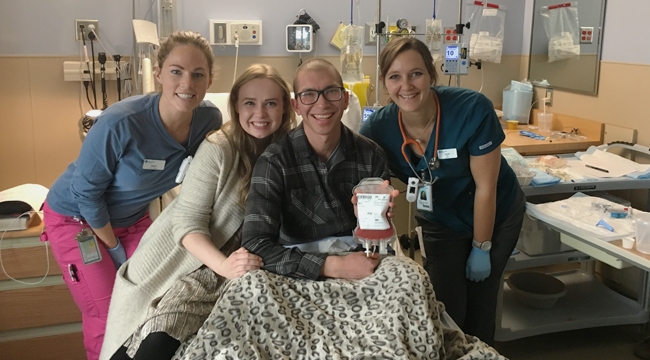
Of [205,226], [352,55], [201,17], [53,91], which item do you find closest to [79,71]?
[53,91]

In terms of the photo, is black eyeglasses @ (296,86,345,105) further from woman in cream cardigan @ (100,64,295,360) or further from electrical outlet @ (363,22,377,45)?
electrical outlet @ (363,22,377,45)

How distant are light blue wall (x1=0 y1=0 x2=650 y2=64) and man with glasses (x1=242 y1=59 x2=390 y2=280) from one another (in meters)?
1.68

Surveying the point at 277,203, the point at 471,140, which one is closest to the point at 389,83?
the point at 471,140

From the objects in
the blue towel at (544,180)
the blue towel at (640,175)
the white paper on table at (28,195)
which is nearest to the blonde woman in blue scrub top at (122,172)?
Result: the white paper on table at (28,195)

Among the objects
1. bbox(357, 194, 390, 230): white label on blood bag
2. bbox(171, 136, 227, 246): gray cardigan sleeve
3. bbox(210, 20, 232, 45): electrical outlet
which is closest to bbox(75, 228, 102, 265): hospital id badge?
bbox(171, 136, 227, 246): gray cardigan sleeve

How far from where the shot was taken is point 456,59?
9.71 ft

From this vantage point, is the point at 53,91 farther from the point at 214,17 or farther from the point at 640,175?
the point at 640,175

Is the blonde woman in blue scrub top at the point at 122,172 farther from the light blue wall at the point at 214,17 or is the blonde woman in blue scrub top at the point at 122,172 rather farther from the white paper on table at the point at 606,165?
the white paper on table at the point at 606,165

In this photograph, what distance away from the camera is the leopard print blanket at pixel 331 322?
4.36 ft

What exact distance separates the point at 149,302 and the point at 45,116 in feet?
5.58

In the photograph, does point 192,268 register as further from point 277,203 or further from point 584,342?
point 584,342

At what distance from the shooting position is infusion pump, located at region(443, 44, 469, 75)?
296cm

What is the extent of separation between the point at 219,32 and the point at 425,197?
1811 millimetres

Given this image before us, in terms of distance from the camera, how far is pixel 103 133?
5.90 feet
